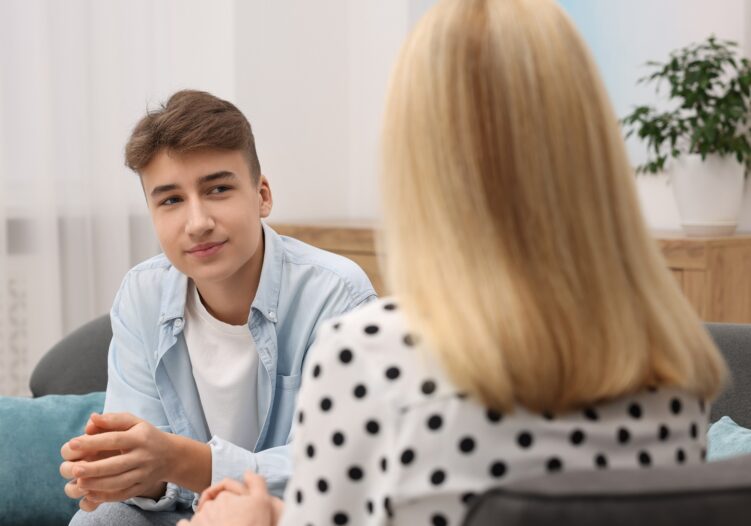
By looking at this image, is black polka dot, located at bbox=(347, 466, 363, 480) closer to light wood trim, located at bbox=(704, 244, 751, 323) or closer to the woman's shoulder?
the woman's shoulder

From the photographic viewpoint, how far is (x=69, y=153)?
3.87m

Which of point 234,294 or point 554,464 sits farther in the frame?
point 234,294

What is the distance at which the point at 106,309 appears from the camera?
13.1ft

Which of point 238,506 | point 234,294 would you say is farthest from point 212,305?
point 238,506

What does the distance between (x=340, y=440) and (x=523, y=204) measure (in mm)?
263

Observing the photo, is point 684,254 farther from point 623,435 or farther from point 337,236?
point 623,435

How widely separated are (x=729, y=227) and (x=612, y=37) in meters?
1.03

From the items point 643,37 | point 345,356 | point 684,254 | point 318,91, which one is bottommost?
point 684,254

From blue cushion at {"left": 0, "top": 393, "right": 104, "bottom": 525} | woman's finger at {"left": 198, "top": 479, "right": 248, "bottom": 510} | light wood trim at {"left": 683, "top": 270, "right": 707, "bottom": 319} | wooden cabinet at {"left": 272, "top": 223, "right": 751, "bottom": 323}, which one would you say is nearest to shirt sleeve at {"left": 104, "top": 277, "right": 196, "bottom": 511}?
blue cushion at {"left": 0, "top": 393, "right": 104, "bottom": 525}

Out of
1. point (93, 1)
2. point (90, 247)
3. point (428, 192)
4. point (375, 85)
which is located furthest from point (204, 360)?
point (375, 85)

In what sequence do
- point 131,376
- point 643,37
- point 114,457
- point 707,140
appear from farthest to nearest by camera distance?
point 643,37 < point 707,140 < point 131,376 < point 114,457

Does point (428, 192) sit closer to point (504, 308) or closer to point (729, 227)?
point (504, 308)

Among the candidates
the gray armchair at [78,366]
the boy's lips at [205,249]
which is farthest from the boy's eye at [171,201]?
the gray armchair at [78,366]

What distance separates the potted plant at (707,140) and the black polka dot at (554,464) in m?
2.85
